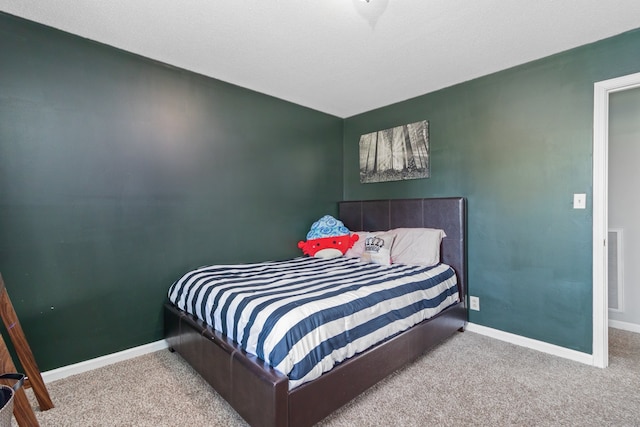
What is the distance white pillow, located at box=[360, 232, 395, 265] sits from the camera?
294 cm

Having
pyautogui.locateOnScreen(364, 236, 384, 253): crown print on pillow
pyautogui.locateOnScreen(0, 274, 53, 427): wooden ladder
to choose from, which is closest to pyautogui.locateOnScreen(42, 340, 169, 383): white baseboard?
pyautogui.locateOnScreen(0, 274, 53, 427): wooden ladder

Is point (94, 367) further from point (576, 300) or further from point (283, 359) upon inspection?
point (576, 300)

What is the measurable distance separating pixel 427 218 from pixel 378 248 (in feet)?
2.04

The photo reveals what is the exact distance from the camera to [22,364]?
5.52 feet

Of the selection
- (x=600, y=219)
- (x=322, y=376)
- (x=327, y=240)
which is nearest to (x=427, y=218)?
(x=327, y=240)

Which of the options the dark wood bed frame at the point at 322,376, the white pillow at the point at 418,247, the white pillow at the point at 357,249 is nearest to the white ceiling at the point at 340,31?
the dark wood bed frame at the point at 322,376

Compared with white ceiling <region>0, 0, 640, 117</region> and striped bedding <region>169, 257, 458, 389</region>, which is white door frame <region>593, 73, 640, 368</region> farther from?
striped bedding <region>169, 257, 458, 389</region>

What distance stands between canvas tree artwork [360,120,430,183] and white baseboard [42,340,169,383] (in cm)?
284

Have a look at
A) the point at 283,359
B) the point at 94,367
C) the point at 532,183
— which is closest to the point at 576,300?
the point at 532,183

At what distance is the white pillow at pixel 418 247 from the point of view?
2.88 meters

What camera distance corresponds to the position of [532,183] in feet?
8.48

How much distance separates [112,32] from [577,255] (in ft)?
12.6

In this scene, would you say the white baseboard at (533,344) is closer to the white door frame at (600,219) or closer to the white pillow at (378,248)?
the white door frame at (600,219)

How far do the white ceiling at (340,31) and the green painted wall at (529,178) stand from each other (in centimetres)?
20
